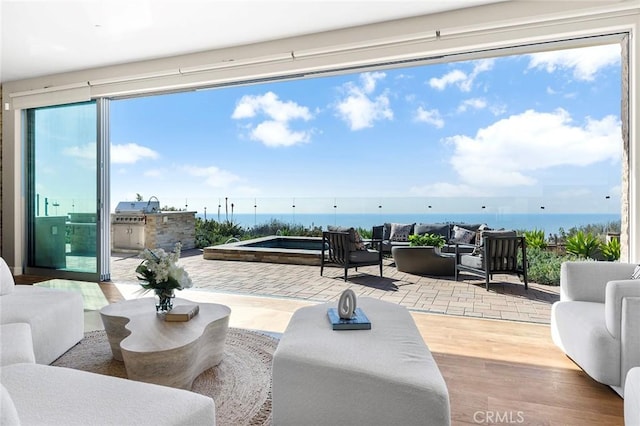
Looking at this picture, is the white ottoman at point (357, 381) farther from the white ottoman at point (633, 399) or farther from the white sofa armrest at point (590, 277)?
the white sofa armrest at point (590, 277)

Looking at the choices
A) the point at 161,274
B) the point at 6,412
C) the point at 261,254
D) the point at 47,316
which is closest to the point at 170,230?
the point at 261,254

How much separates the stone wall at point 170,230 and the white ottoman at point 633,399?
8251 millimetres

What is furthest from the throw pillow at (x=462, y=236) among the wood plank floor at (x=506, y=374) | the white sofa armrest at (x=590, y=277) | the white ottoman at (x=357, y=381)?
the white ottoman at (x=357, y=381)

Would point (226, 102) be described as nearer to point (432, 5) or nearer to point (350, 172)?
point (350, 172)

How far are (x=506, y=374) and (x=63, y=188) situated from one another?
573 cm

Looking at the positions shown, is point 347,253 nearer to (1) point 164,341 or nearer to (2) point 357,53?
(2) point 357,53

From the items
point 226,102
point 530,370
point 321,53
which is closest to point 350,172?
point 226,102

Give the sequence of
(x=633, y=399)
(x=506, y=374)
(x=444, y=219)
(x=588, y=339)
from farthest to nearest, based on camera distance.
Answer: (x=444, y=219) → (x=506, y=374) → (x=588, y=339) → (x=633, y=399)

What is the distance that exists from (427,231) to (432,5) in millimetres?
4801

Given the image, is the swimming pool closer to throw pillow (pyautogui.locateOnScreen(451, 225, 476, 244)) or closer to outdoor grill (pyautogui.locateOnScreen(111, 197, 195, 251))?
outdoor grill (pyautogui.locateOnScreen(111, 197, 195, 251))

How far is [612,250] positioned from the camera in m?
5.28

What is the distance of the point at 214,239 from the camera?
966cm

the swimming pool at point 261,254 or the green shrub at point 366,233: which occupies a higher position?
the green shrub at point 366,233

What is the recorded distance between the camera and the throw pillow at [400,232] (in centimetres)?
777
